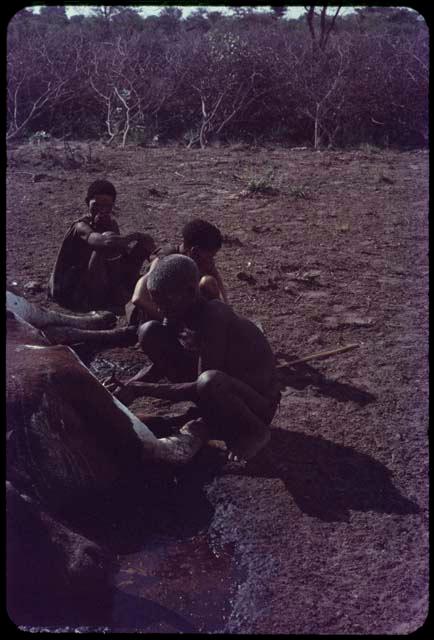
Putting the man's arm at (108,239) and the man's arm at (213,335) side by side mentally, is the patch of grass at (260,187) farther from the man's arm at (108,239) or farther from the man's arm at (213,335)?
the man's arm at (213,335)

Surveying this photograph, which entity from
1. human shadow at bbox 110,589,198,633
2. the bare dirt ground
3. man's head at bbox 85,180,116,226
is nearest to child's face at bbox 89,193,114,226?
man's head at bbox 85,180,116,226

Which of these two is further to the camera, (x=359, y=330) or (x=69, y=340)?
(x=359, y=330)

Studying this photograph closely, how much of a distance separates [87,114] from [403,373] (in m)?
10.5

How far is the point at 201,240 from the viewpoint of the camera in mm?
3861

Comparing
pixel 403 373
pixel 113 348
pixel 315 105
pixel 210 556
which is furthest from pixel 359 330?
pixel 315 105

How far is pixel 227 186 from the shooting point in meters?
8.50

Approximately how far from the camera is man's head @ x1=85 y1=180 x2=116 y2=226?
486cm

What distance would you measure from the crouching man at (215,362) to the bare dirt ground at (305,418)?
0.65ft

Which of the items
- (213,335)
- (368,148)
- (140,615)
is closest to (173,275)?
(213,335)

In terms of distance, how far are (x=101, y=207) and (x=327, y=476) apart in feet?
8.28

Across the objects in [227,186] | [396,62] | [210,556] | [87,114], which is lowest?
[210,556]

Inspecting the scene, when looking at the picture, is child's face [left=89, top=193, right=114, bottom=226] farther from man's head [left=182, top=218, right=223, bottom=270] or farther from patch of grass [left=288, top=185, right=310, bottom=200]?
patch of grass [left=288, top=185, right=310, bottom=200]

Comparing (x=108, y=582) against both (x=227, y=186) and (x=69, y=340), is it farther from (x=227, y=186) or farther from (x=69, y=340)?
(x=227, y=186)

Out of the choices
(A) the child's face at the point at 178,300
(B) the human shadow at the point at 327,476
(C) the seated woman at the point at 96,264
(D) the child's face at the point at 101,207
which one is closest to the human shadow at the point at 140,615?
(B) the human shadow at the point at 327,476
